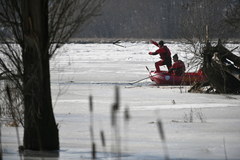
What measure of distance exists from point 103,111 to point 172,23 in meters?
102

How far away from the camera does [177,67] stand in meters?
20.9

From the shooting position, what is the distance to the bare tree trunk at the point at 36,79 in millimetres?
6980

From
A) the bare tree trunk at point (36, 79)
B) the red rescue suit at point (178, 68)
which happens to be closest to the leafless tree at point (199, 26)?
the red rescue suit at point (178, 68)

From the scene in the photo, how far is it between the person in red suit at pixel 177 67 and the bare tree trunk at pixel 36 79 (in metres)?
13.7

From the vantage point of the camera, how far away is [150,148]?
25.1 ft

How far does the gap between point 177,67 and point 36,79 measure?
14.2 metres

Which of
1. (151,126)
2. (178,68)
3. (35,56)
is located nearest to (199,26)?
(178,68)

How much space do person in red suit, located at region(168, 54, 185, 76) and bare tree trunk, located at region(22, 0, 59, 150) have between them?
1371 centimetres

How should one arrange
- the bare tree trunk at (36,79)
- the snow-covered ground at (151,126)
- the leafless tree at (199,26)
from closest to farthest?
1. the bare tree trunk at (36,79)
2. the snow-covered ground at (151,126)
3. the leafless tree at (199,26)

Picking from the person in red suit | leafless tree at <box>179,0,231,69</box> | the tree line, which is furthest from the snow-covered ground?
the tree line

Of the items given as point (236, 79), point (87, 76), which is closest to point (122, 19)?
point (87, 76)

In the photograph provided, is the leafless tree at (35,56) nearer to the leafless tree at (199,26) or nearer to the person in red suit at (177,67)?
the person in red suit at (177,67)

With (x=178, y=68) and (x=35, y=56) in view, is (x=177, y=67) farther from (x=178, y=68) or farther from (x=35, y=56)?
(x=35, y=56)

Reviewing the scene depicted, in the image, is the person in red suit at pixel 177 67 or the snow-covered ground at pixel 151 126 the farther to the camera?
the person in red suit at pixel 177 67
